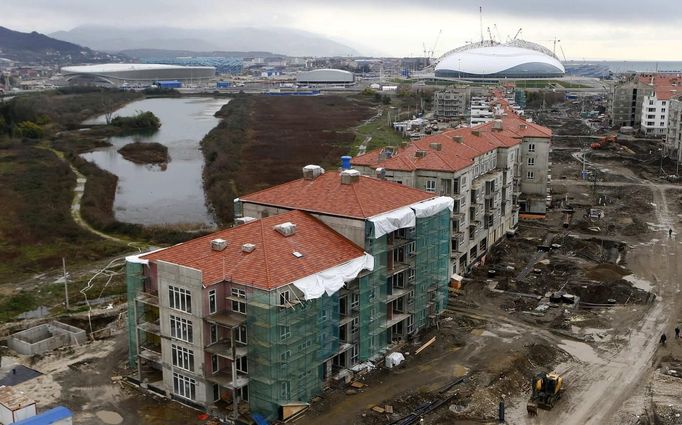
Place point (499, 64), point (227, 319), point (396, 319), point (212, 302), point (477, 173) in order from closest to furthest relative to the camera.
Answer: point (227, 319) < point (212, 302) < point (396, 319) < point (477, 173) < point (499, 64)

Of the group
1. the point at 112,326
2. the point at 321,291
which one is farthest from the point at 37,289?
the point at 321,291

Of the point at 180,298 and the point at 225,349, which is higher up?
the point at 180,298

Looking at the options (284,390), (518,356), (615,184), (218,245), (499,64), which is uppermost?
(499,64)

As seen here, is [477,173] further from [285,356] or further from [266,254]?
[285,356]

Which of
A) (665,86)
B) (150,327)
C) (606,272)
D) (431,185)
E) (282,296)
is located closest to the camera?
(282,296)

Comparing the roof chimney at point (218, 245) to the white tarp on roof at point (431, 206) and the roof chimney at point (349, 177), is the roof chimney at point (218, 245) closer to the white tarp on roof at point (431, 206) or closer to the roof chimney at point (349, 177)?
the roof chimney at point (349, 177)

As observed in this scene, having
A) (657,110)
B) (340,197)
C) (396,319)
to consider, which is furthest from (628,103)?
(340,197)
